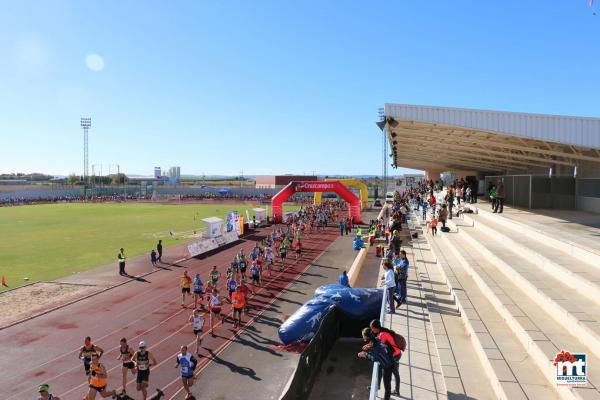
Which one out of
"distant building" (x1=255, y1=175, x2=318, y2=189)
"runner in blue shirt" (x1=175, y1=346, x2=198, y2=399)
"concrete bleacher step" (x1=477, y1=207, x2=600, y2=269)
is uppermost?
"distant building" (x1=255, y1=175, x2=318, y2=189)

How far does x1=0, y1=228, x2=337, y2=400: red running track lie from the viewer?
33.4 ft

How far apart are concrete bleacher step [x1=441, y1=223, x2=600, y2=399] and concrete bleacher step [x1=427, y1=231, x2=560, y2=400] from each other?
11 centimetres

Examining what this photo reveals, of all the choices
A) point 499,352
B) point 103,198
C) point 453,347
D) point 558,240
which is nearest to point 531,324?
point 499,352

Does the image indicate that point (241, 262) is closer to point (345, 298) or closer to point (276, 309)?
point (276, 309)

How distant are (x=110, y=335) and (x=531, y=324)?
11.7m

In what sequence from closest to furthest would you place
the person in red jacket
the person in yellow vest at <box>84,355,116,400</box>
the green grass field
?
1. the person in red jacket
2. the person in yellow vest at <box>84,355,116,400</box>
3. the green grass field

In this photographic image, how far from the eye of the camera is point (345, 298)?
1146 centimetres

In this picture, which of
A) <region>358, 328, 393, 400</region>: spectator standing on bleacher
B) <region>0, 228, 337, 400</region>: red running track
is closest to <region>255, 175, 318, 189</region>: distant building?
<region>0, 228, 337, 400</region>: red running track

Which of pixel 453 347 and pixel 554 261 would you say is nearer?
pixel 453 347

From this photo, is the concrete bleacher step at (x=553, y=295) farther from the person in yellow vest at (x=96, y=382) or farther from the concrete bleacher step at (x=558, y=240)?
the person in yellow vest at (x=96, y=382)

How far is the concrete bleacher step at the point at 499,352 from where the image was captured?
6.05 m

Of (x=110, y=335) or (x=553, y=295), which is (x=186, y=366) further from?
(x=553, y=295)

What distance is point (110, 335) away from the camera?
13.2 m

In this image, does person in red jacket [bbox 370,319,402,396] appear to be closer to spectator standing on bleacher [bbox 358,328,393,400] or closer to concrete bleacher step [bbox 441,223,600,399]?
spectator standing on bleacher [bbox 358,328,393,400]
